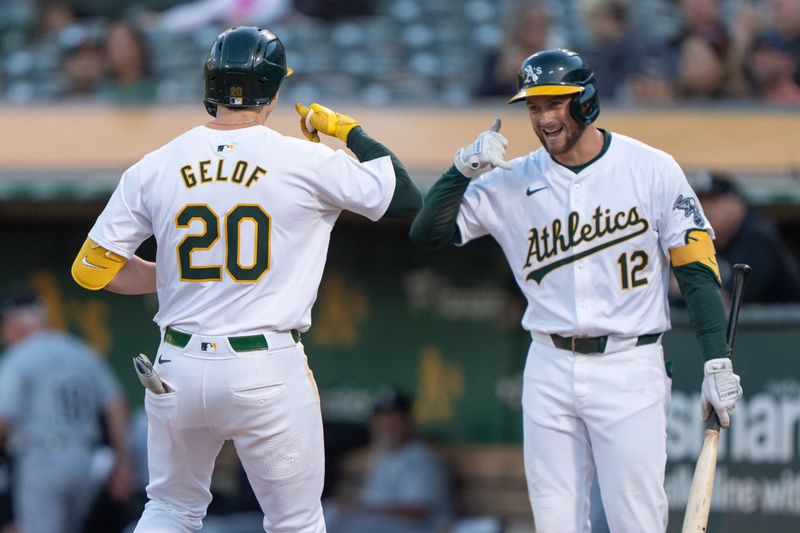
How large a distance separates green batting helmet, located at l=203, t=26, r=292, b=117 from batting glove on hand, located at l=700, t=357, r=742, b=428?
5.13ft

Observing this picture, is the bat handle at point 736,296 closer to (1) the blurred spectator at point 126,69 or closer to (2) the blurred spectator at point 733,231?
(2) the blurred spectator at point 733,231

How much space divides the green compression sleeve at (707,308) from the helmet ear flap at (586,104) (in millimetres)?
552

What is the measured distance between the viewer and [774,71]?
299 inches

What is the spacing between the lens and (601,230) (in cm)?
412

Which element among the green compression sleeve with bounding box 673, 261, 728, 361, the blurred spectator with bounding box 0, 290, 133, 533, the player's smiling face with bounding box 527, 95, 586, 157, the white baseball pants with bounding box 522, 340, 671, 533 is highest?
the player's smiling face with bounding box 527, 95, 586, 157

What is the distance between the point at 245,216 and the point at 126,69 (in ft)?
17.1

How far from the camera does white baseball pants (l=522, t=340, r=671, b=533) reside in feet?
13.1

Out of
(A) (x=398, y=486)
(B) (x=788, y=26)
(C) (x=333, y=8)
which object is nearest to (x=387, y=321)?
(A) (x=398, y=486)

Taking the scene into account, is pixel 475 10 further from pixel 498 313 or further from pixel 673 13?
pixel 498 313

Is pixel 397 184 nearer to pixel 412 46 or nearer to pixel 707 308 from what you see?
pixel 707 308

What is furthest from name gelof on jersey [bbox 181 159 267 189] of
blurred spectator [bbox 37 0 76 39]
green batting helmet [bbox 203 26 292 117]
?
blurred spectator [bbox 37 0 76 39]

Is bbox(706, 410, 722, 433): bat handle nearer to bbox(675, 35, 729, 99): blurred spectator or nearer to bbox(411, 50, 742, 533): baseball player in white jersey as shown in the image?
bbox(411, 50, 742, 533): baseball player in white jersey

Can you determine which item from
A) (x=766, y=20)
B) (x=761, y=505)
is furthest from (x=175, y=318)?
(x=766, y=20)

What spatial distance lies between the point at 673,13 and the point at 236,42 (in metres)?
5.59
